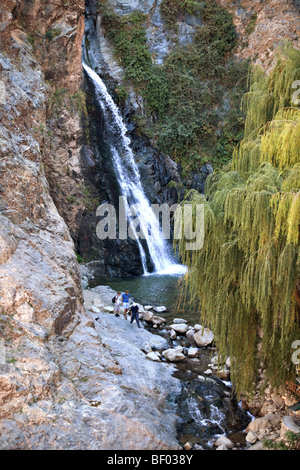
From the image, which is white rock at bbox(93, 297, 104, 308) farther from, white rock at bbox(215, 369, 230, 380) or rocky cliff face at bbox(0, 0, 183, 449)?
white rock at bbox(215, 369, 230, 380)

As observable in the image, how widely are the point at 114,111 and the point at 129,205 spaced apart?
5492 mm

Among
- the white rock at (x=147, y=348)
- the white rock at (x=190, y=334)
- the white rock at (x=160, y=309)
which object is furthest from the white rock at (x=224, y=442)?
the white rock at (x=160, y=309)

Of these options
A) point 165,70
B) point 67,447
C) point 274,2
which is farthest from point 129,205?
point 274,2

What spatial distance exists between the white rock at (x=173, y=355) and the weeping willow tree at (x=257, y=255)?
2403mm

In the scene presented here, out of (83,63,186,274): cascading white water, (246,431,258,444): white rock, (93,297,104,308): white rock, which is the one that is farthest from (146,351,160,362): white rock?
(83,63,186,274): cascading white water

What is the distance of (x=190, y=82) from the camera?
22328mm

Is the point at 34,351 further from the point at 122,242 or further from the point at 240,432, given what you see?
the point at 122,242

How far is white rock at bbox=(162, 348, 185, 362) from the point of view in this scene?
8.67m

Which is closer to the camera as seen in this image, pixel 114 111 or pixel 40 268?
pixel 40 268

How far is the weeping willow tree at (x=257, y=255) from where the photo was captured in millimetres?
4949

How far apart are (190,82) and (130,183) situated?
8.71 m

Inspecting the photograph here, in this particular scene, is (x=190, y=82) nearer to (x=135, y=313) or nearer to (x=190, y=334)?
(x=135, y=313)

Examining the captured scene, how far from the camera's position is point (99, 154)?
17141 mm

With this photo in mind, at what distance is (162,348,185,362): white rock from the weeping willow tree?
2403mm
